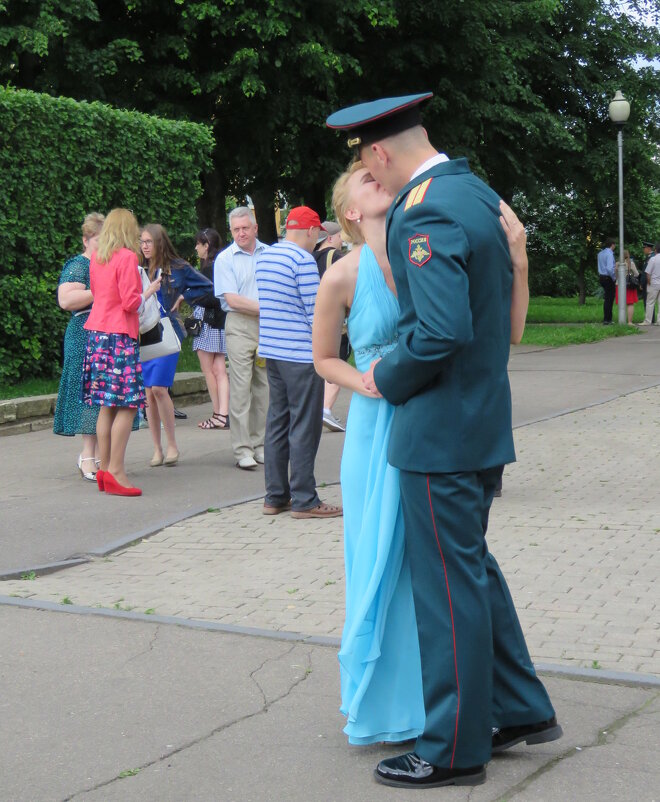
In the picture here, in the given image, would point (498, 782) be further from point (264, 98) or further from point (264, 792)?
point (264, 98)

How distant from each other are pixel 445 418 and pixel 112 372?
5.54 m

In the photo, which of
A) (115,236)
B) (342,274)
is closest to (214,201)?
(115,236)

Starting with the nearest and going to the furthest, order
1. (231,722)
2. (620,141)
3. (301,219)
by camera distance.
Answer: (231,722), (301,219), (620,141)

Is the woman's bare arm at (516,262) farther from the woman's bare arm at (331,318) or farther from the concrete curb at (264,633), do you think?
the concrete curb at (264,633)

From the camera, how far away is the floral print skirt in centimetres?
876

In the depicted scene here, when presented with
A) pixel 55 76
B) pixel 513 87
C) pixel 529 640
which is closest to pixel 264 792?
pixel 529 640

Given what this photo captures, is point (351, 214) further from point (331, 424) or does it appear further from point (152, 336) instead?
point (331, 424)

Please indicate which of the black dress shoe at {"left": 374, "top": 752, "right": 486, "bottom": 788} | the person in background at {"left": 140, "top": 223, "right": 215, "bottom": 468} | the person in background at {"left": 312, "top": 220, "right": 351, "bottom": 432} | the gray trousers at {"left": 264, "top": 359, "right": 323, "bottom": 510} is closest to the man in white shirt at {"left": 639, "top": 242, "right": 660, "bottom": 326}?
the person in background at {"left": 312, "top": 220, "right": 351, "bottom": 432}

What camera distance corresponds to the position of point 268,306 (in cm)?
821

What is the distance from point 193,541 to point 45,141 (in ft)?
27.3

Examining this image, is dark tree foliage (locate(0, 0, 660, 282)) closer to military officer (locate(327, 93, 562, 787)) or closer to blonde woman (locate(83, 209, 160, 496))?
blonde woman (locate(83, 209, 160, 496))

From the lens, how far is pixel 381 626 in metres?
3.78

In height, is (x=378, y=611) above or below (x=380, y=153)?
below

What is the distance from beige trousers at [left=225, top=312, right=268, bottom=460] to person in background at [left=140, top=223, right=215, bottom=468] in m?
0.48
